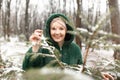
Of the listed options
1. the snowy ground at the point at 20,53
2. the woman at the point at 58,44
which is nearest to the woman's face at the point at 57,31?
the woman at the point at 58,44

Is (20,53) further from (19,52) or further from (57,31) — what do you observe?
(57,31)

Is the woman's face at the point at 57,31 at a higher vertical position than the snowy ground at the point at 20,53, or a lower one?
higher

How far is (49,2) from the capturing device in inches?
1065

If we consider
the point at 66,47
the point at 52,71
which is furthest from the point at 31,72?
the point at 66,47

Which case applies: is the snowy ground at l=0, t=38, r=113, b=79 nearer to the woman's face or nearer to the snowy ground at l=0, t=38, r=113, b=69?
the snowy ground at l=0, t=38, r=113, b=69

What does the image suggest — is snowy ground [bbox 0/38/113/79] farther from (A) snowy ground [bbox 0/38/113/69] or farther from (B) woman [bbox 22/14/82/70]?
(B) woman [bbox 22/14/82/70]

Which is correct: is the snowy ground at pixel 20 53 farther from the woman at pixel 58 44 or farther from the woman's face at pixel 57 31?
the woman's face at pixel 57 31

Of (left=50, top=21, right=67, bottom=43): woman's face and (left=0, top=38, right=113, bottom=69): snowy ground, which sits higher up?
(left=50, top=21, right=67, bottom=43): woman's face

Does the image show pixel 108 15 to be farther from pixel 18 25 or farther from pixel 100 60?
pixel 18 25

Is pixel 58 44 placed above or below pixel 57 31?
below

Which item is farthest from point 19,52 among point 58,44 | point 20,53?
point 58,44

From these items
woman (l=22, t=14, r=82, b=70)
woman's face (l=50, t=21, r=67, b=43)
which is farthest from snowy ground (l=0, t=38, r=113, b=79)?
woman's face (l=50, t=21, r=67, b=43)

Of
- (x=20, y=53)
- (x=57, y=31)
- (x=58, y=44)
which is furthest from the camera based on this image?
(x=58, y=44)

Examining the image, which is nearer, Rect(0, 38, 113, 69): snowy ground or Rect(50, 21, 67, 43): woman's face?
Rect(0, 38, 113, 69): snowy ground
